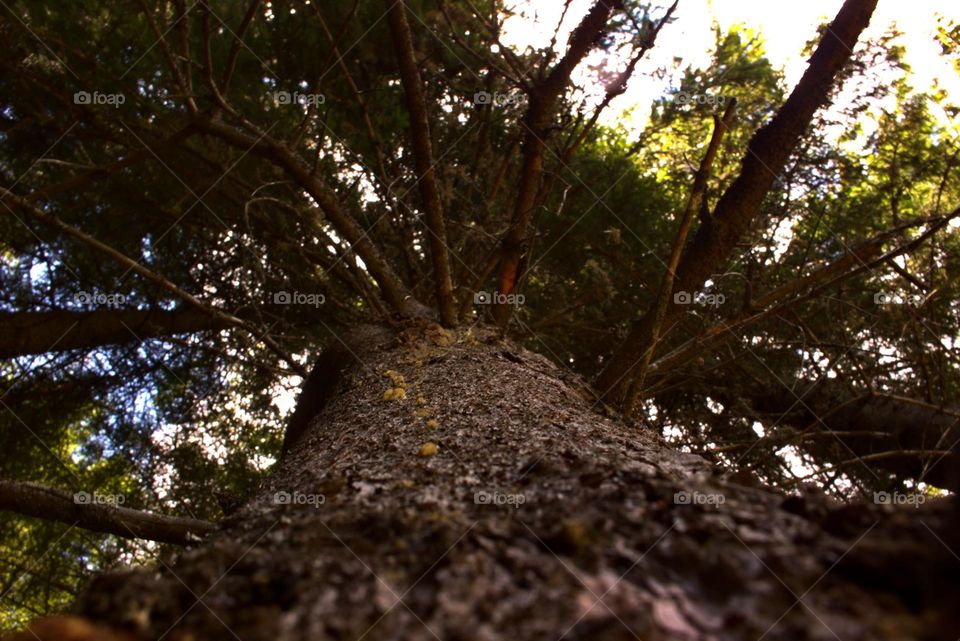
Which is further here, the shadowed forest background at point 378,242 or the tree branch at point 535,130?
the shadowed forest background at point 378,242

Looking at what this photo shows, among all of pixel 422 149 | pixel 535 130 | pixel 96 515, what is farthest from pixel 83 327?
pixel 535 130

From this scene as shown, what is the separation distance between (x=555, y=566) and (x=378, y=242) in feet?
13.2

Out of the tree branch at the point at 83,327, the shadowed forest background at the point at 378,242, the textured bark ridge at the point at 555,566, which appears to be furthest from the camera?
the tree branch at the point at 83,327

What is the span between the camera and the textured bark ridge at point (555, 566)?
25.6 inches

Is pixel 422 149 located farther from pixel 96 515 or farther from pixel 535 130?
pixel 96 515

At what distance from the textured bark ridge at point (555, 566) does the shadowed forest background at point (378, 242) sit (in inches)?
79.5

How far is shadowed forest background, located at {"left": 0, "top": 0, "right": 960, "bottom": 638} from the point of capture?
3539 millimetres

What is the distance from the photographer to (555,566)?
774 millimetres

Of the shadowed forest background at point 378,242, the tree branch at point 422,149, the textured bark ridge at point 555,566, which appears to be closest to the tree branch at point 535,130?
the shadowed forest background at point 378,242

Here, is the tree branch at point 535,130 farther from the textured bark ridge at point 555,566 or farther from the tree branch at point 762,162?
the textured bark ridge at point 555,566

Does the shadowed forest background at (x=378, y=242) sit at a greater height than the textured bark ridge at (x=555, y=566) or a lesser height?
greater

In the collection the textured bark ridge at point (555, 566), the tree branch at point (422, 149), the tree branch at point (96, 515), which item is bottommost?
the tree branch at point (96, 515)

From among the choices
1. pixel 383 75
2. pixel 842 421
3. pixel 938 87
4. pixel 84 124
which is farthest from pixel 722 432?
pixel 84 124

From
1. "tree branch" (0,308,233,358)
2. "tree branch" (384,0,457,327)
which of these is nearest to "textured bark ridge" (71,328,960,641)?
"tree branch" (384,0,457,327)
